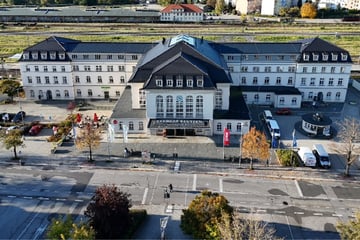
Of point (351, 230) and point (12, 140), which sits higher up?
point (12, 140)

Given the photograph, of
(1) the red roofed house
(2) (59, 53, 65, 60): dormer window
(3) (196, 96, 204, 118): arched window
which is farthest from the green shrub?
(1) the red roofed house

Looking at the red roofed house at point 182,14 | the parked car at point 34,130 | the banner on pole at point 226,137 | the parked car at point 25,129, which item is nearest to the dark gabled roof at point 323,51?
the banner on pole at point 226,137

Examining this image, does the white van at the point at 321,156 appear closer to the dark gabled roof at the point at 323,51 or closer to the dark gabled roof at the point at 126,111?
the dark gabled roof at the point at 323,51

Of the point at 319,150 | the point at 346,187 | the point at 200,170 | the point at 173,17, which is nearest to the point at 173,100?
the point at 200,170

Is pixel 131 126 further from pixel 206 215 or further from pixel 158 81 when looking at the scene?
pixel 206 215

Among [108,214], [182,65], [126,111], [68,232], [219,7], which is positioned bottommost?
[108,214]

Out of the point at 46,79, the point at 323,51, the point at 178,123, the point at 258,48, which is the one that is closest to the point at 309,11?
the point at 323,51

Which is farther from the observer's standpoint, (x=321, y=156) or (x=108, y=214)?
(x=321, y=156)

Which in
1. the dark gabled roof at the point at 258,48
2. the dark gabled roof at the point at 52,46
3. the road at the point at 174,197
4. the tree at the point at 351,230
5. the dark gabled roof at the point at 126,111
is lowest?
the road at the point at 174,197
